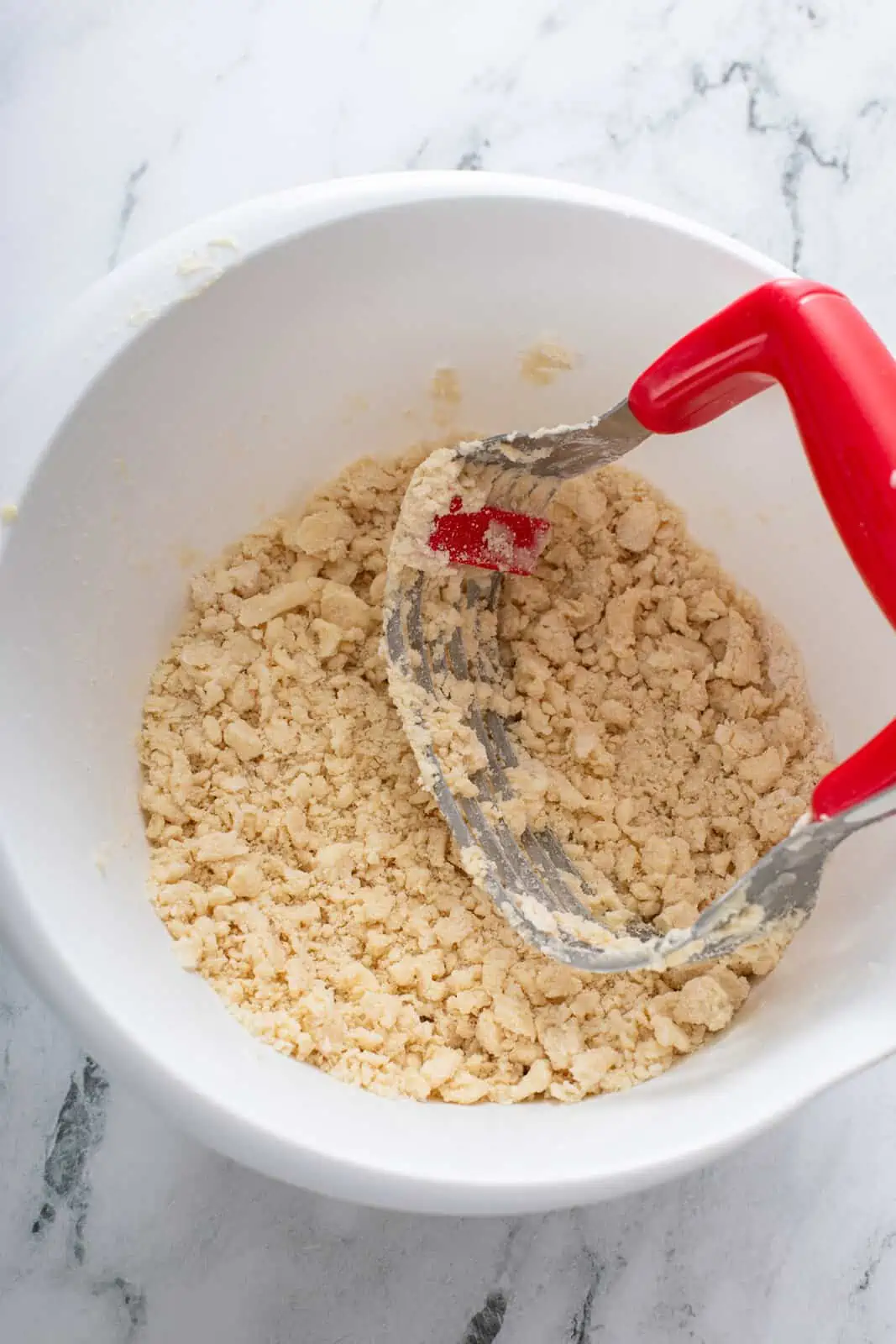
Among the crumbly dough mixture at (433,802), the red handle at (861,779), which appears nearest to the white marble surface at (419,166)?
the crumbly dough mixture at (433,802)

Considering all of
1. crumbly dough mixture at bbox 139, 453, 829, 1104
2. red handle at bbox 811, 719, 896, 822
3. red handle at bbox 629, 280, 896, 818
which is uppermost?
red handle at bbox 629, 280, 896, 818

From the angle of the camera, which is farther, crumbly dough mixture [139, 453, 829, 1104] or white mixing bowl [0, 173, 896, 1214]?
crumbly dough mixture [139, 453, 829, 1104]

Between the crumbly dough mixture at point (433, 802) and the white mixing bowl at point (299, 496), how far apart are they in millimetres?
26

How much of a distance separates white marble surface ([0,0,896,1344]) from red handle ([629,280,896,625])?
0.39m

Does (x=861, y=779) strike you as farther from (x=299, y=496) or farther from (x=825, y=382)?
(x=299, y=496)

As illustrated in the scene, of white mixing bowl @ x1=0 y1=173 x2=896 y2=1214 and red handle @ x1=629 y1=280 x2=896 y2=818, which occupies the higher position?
red handle @ x1=629 y1=280 x2=896 y2=818

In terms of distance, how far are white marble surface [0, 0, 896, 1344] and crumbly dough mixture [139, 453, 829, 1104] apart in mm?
195

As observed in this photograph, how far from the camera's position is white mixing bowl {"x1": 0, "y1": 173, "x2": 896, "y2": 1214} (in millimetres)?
717

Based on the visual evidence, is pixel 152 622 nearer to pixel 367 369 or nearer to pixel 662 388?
pixel 367 369

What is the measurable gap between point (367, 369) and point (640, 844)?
17.2 inches

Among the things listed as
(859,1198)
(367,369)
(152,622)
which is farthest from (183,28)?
(859,1198)

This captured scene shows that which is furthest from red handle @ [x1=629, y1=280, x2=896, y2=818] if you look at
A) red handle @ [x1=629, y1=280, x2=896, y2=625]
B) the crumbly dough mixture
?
the crumbly dough mixture

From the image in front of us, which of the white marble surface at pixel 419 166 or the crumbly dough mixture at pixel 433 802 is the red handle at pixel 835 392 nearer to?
the crumbly dough mixture at pixel 433 802

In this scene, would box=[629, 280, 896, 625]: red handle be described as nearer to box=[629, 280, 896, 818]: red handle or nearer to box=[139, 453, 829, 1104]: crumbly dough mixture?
box=[629, 280, 896, 818]: red handle
